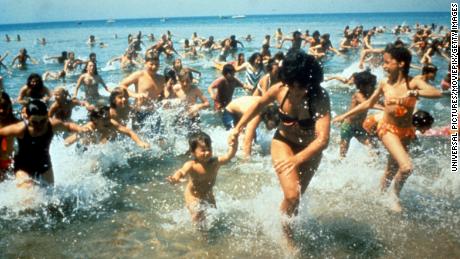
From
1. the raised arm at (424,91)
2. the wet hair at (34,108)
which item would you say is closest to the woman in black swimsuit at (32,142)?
Answer: the wet hair at (34,108)

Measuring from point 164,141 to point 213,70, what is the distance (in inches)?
491

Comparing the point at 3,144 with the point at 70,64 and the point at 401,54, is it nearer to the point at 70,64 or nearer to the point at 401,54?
the point at 401,54

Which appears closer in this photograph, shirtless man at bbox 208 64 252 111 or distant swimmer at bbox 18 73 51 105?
distant swimmer at bbox 18 73 51 105

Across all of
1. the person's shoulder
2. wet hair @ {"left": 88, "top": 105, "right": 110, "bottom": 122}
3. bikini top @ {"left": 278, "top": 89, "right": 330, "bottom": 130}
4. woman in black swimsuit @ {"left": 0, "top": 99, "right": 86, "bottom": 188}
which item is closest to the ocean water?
woman in black swimsuit @ {"left": 0, "top": 99, "right": 86, "bottom": 188}

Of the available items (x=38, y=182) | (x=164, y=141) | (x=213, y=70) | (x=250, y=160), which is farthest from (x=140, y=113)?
(x=213, y=70)

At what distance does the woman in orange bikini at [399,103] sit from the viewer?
183 inches

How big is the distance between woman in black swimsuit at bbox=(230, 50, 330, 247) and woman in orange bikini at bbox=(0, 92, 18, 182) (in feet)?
9.70

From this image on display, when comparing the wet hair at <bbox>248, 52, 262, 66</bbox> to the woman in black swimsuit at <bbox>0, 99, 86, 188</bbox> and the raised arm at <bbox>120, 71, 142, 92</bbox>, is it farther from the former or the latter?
the woman in black swimsuit at <bbox>0, 99, 86, 188</bbox>

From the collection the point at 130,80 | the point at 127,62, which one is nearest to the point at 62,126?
the point at 130,80

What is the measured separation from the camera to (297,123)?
385 cm

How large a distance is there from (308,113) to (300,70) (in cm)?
46

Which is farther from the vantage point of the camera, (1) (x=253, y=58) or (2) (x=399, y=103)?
(1) (x=253, y=58)

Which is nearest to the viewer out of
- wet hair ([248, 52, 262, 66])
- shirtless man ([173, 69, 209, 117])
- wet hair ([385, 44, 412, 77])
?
wet hair ([385, 44, 412, 77])

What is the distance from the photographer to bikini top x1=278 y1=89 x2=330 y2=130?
3.75m
